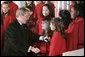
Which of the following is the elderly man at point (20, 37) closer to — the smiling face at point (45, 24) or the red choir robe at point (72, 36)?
the smiling face at point (45, 24)

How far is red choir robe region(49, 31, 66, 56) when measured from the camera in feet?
7.30

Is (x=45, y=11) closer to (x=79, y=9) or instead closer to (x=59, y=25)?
(x=59, y=25)

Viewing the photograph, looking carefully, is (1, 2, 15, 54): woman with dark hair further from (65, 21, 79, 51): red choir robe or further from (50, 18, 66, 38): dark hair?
(65, 21, 79, 51): red choir robe

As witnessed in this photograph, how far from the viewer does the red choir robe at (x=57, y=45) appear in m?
2.22

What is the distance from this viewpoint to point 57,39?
2.24m

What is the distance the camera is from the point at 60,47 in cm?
225

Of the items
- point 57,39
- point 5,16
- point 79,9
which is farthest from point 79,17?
point 5,16

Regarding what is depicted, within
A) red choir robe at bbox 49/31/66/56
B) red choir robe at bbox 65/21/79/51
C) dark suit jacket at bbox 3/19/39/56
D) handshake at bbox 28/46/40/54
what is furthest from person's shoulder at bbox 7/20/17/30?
red choir robe at bbox 65/21/79/51

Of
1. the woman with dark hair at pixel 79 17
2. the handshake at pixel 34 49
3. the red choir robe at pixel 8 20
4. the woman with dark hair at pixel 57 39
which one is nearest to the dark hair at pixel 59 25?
the woman with dark hair at pixel 57 39

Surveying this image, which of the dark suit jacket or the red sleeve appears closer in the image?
the dark suit jacket

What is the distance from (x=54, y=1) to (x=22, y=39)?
0.44m

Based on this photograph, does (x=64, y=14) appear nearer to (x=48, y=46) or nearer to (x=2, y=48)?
(x=48, y=46)

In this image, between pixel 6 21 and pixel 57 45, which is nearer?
pixel 6 21

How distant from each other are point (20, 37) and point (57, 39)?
340 mm
